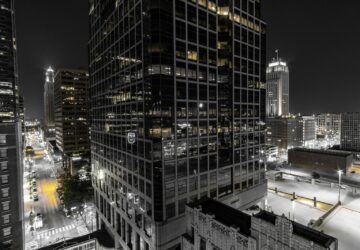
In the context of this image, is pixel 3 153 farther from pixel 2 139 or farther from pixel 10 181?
pixel 10 181

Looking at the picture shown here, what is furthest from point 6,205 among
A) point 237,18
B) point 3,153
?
point 237,18

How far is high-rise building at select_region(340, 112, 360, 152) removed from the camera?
154375mm

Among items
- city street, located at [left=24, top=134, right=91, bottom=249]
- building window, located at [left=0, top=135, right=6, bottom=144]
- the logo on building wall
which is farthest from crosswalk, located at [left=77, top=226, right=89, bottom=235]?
the logo on building wall

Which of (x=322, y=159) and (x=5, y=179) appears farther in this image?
(x=322, y=159)

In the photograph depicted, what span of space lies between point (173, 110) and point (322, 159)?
94.7 m

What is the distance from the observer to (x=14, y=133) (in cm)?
4600

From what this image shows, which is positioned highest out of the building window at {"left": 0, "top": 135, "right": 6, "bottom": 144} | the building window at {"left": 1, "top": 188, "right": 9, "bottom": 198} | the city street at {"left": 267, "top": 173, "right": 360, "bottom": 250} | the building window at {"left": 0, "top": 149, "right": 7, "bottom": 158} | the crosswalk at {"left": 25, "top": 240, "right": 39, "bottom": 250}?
the building window at {"left": 0, "top": 135, "right": 6, "bottom": 144}

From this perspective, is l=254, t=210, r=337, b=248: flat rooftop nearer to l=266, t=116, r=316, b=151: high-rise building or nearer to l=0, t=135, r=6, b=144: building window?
l=0, t=135, r=6, b=144: building window

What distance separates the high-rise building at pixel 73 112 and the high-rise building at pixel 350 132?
189 meters

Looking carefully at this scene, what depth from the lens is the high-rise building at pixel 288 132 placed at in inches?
6245

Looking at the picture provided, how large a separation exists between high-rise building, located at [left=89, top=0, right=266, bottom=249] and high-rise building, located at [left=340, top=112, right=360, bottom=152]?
5876 inches

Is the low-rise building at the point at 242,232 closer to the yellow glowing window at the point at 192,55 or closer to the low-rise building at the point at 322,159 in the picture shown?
the yellow glowing window at the point at 192,55

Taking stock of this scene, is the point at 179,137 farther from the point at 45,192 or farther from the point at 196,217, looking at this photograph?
the point at 45,192

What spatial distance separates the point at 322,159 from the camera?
96.7 m
